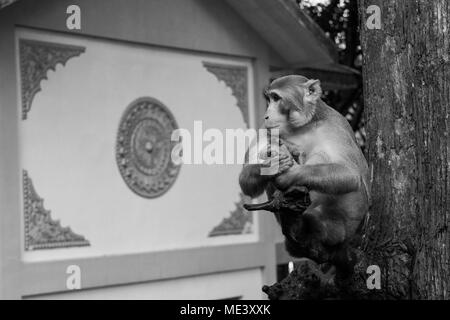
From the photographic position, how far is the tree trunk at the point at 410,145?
4.46 meters

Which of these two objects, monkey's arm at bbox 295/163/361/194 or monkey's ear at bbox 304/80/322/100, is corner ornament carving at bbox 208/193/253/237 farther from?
monkey's arm at bbox 295/163/361/194

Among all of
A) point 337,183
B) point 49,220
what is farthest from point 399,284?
point 49,220

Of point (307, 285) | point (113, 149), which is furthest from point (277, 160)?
point (113, 149)

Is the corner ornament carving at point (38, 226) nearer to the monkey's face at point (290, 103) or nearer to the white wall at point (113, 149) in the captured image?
the white wall at point (113, 149)

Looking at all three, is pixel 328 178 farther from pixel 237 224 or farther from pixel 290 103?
pixel 237 224

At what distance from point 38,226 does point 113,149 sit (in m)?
1.33

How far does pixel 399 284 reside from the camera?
457 cm

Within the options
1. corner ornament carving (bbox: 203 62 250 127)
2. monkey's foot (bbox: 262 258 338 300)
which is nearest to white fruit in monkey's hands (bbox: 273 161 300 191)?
monkey's foot (bbox: 262 258 338 300)

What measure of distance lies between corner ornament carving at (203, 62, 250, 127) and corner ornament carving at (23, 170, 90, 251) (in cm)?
306

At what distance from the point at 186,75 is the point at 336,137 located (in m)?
6.11
